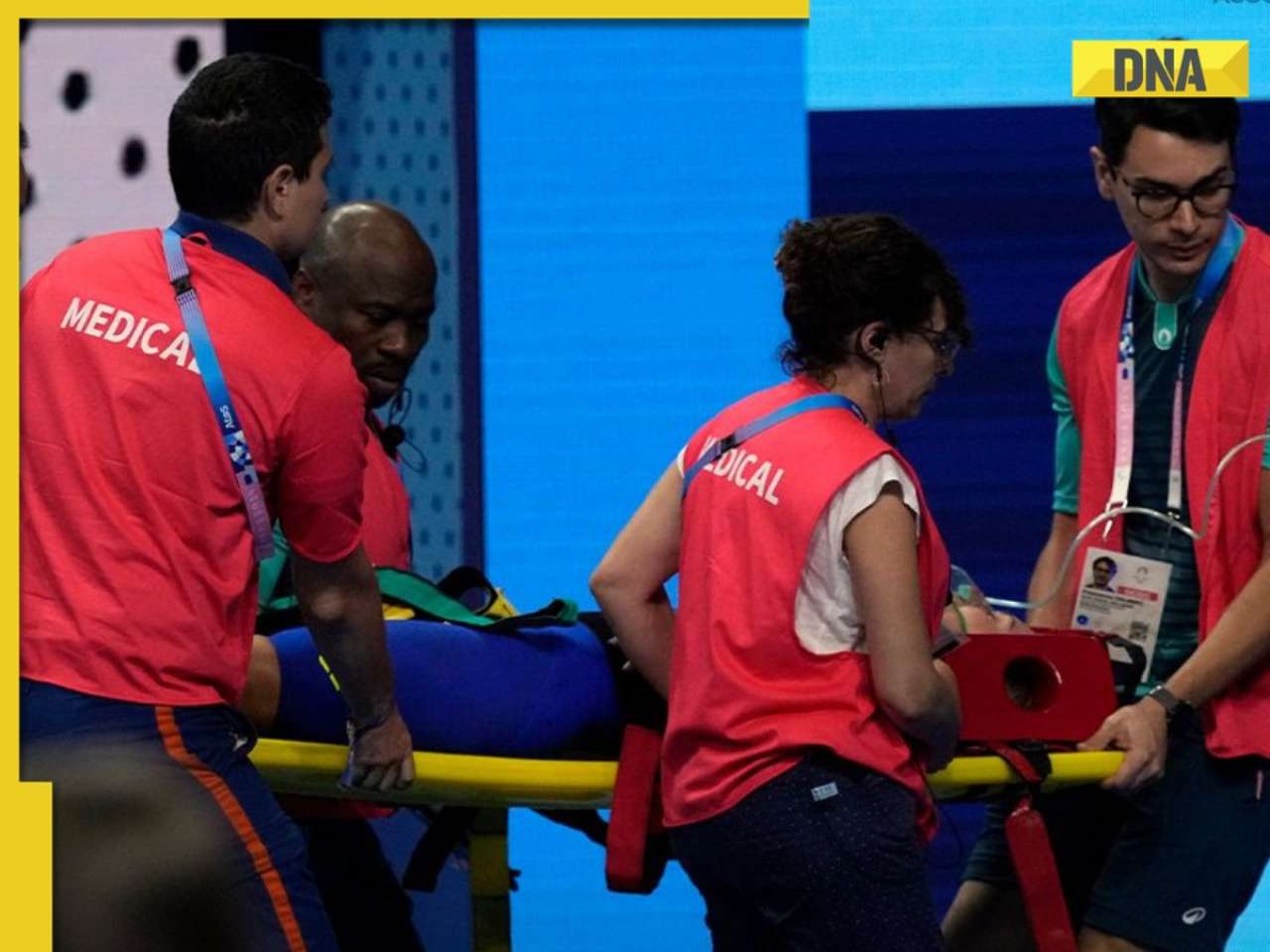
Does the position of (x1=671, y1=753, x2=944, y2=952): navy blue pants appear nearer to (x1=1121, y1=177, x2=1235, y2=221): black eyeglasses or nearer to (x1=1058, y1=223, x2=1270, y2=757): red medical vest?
(x1=1058, y1=223, x2=1270, y2=757): red medical vest

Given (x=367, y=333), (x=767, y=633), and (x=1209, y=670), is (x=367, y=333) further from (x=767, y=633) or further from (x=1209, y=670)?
(x=1209, y=670)

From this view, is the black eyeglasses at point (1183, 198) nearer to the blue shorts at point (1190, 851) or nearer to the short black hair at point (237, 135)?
the blue shorts at point (1190, 851)

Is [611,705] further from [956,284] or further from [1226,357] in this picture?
[1226,357]

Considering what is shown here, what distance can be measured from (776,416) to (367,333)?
97cm

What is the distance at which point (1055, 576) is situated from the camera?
3689 millimetres

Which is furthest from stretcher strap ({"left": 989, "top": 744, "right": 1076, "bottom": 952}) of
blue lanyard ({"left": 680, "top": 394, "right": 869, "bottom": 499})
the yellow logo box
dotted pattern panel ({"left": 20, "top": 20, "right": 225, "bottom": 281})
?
dotted pattern panel ({"left": 20, "top": 20, "right": 225, "bottom": 281})

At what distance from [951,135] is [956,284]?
75.7 inches

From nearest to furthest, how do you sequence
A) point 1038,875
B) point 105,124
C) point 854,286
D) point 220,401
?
point 220,401 → point 854,286 → point 1038,875 → point 105,124

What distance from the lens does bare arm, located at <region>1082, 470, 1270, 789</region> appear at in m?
3.29

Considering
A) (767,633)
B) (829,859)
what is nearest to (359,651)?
(767,633)

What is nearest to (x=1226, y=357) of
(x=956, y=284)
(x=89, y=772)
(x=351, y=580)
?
(x=956, y=284)

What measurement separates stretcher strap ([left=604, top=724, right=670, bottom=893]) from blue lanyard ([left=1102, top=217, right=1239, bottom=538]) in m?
0.83

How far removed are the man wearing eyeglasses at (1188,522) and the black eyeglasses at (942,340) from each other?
1.76 feet

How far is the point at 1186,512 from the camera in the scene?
3.42 metres
